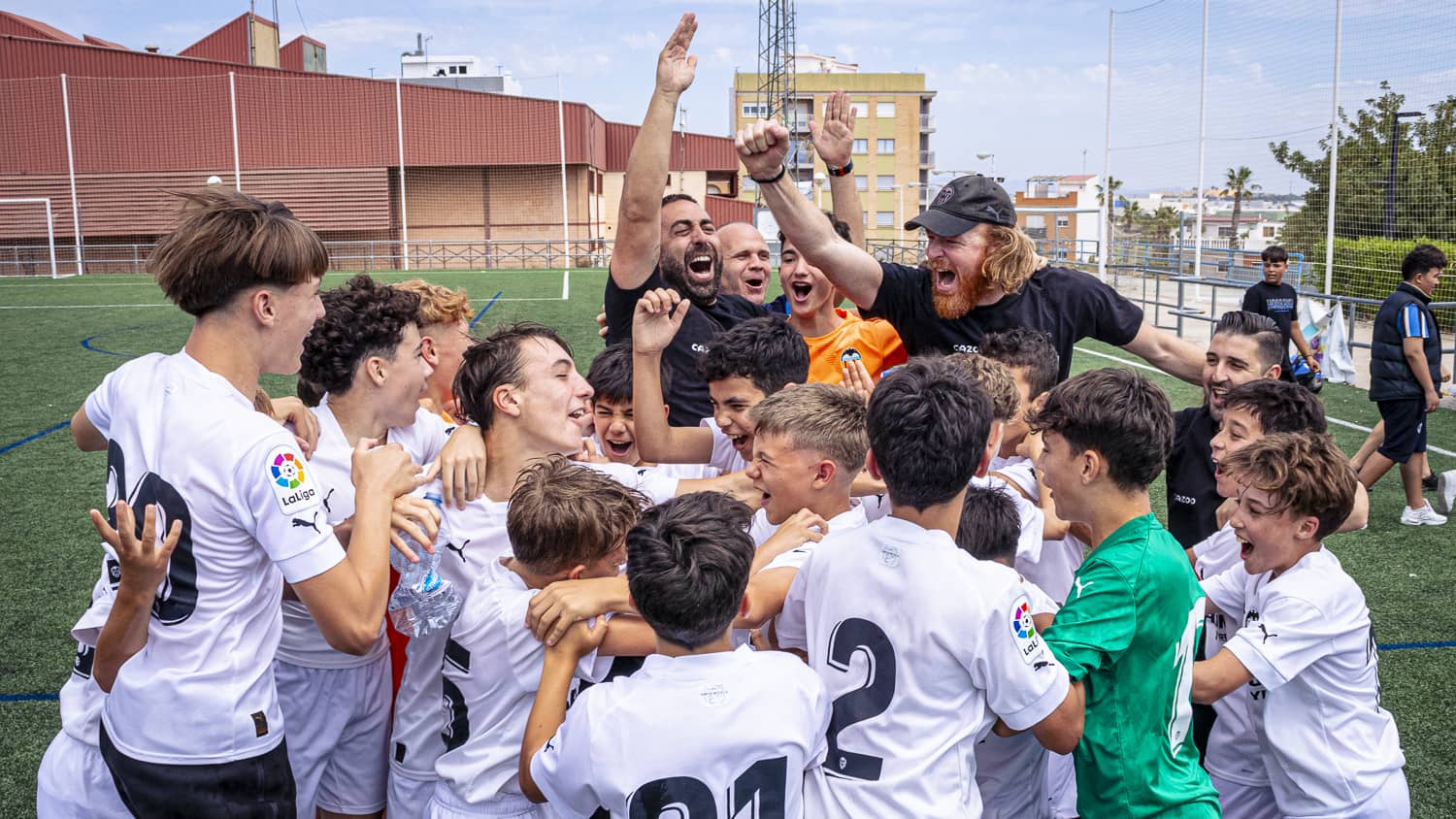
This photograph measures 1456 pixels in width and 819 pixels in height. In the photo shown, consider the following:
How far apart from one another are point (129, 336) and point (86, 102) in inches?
1048

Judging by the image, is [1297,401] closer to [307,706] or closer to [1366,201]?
[307,706]

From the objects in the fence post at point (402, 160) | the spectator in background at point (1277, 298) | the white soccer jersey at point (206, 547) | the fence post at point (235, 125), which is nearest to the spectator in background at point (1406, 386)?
the spectator in background at point (1277, 298)

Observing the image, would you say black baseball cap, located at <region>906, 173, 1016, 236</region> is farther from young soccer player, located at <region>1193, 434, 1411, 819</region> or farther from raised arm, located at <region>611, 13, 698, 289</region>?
young soccer player, located at <region>1193, 434, 1411, 819</region>

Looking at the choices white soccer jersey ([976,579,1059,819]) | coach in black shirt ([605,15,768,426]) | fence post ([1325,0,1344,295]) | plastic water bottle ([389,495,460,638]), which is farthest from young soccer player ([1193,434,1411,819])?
fence post ([1325,0,1344,295])

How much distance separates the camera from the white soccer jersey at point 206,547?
2.33 metres

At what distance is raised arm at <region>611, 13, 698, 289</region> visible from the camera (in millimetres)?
4137

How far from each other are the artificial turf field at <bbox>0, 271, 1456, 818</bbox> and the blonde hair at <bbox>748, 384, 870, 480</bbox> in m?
2.65

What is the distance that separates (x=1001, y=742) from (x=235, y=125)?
40948 mm

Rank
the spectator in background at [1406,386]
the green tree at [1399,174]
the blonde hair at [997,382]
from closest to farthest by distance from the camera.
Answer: the blonde hair at [997,382] → the spectator in background at [1406,386] → the green tree at [1399,174]

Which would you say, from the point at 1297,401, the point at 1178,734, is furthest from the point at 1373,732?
the point at 1297,401

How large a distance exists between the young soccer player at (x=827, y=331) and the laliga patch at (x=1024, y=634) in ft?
8.24

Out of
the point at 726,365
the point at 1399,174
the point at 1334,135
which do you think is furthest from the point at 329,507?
the point at 1399,174

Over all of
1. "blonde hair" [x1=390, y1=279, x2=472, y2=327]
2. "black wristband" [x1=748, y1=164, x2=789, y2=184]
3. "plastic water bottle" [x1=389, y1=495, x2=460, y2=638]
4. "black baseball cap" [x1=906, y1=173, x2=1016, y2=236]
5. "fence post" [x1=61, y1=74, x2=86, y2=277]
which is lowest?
"plastic water bottle" [x1=389, y1=495, x2=460, y2=638]

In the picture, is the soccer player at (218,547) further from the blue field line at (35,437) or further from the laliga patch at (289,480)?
the blue field line at (35,437)
